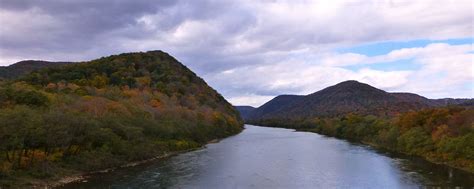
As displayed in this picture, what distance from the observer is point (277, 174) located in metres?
47.5

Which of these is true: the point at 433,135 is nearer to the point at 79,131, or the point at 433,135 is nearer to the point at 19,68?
the point at 79,131

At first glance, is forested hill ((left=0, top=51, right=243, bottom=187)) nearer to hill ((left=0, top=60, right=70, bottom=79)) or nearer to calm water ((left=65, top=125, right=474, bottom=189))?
calm water ((left=65, top=125, right=474, bottom=189))

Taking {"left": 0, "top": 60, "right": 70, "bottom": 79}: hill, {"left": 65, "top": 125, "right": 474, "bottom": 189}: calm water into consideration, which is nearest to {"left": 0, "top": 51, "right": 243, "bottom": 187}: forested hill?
{"left": 65, "top": 125, "right": 474, "bottom": 189}: calm water

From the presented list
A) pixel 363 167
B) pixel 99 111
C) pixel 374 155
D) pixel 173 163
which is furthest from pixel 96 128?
pixel 374 155

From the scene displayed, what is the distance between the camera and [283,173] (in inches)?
1901

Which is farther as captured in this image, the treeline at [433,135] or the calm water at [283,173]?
the treeline at [433,135]

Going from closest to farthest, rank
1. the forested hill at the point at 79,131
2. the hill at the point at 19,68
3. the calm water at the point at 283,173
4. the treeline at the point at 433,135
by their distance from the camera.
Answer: the forested hill at the point at 79,131 → the calm water at the point at 283,173 → the treeline at the point at 433,135 → the hill at the point at 19,68

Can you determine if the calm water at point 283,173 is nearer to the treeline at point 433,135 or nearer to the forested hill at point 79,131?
the treeline at point 433,135

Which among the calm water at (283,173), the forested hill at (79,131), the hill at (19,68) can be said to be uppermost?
the hill at (19,68)

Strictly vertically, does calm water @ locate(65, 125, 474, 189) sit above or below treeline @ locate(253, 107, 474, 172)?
below

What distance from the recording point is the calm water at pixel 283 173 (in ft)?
134

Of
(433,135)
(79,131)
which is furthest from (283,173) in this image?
(433,135)

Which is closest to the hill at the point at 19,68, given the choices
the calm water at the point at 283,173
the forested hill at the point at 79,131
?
the forested hill at the point at 79,131

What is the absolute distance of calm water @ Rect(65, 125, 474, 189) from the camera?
134 ft
